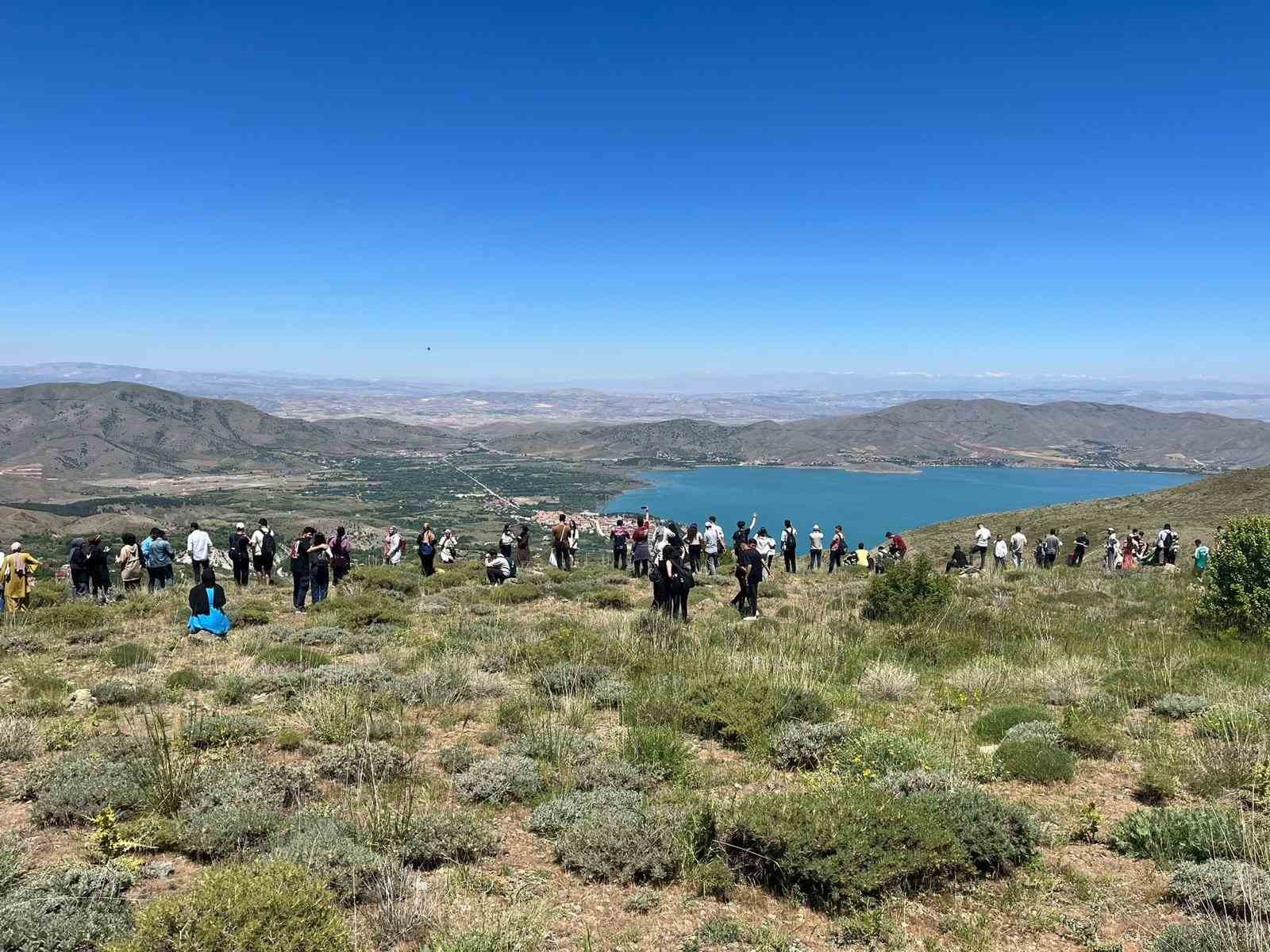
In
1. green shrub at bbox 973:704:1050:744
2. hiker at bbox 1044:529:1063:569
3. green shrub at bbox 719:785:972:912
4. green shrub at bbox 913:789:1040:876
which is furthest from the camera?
hiker at bbox 1044:529:1063:569

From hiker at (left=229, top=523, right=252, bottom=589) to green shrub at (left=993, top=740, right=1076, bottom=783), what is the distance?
639 inches

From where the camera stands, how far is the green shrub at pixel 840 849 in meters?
4.30

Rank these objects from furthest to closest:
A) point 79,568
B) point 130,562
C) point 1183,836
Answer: point 130,562
point 79,568
point 1183,836

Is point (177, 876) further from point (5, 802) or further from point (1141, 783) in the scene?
point (1141, 783)

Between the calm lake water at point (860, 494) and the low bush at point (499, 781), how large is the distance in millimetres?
86790

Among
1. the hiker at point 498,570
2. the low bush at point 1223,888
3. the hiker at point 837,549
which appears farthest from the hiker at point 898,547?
the low bush at point 1223,888

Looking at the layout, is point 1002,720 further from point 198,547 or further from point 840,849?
point 198,547

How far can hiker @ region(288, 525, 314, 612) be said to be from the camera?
13484 millimetres

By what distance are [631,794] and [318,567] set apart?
10.7m

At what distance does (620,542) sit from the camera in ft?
66.4

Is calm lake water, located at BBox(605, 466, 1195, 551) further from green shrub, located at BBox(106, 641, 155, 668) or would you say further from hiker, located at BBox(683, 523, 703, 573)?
green shrub, located at BBox(106, 641, 155, 668)

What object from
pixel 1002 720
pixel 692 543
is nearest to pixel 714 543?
pixel 692 543

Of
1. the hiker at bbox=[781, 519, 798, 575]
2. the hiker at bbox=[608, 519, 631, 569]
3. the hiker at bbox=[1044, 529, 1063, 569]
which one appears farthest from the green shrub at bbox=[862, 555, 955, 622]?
the hiker at bbox=[1044, 529, 1063, 569]

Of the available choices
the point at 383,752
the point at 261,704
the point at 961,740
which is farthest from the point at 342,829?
the point at 961,740
